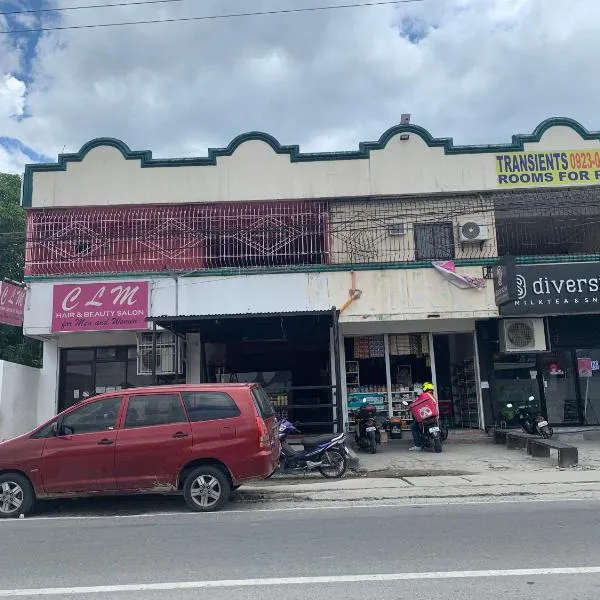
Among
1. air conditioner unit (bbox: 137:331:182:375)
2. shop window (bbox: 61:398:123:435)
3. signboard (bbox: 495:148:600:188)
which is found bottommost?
shop window (bbox: 61:398:123:435)

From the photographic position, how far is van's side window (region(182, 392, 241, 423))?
8.95 m

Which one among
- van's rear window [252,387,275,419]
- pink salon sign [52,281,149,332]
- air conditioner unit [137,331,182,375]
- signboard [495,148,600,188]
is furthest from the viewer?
signboard [495,148,600,188]

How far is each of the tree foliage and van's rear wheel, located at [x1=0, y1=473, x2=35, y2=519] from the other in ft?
43.0

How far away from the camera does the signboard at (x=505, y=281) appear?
543 inches

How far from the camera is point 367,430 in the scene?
14.0 meters

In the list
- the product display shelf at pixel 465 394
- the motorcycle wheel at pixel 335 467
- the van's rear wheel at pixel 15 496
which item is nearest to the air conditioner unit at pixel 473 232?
the product display shelf at pixel 465 394

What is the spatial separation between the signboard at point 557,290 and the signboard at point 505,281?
0.42m

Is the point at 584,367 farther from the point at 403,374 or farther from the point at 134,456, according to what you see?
the point at 134,456

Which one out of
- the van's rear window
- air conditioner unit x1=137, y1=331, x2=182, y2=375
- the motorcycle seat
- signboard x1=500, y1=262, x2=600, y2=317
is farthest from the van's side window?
signboard x1=500, y1=262, x2=600, y2=317

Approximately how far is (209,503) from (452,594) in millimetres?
4625

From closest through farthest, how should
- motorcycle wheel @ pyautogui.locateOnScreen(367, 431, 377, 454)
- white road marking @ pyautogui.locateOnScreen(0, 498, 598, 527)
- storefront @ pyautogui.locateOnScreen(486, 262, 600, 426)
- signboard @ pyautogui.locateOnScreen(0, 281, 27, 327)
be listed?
white road marking @ pyautogui.locateOnScreen(0, 498, 598, 527)
motorcycle wheel @ pyautogui.locateOnScreen(367, 431, 377, 454)
signboard @ pyautogui.locateOnScreen(0, 281, 27, 327)
storefront @ pyautogui.locateOnScreen(486, 262, 600, 426)

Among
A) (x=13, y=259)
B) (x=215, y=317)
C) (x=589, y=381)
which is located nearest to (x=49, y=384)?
(x=215, y=317)

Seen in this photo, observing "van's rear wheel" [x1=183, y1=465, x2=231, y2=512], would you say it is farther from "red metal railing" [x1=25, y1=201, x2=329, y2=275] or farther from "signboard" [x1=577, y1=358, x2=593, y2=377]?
"signboard" [x1=577, y1=358, x2=593, y2=377]

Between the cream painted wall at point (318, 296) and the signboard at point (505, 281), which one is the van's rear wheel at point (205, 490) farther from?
the signboard at point (505, 281)
